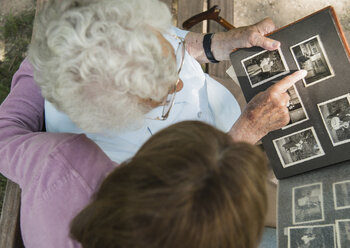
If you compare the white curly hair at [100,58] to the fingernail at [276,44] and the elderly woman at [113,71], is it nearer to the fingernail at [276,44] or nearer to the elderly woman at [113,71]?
the elderly woman at [113,71]

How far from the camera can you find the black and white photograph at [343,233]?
83cm

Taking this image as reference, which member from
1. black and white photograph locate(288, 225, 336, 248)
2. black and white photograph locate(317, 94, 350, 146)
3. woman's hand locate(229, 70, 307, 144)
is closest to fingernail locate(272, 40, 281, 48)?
woman's hand locate(229, 70, 307, 144)

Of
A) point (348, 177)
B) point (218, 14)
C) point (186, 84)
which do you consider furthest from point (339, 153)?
point (218, 14)

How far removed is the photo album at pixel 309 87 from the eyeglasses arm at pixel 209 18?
425 mm

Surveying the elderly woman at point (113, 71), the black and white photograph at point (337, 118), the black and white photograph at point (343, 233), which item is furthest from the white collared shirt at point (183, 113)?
the black and white photograph at point (343, 233)

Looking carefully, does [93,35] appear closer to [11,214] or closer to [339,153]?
[11,214]

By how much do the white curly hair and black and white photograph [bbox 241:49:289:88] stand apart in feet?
1.07

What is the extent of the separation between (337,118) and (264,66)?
0.26 metres

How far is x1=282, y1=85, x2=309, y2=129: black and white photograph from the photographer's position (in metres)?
0.95

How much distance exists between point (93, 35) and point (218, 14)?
879 mm

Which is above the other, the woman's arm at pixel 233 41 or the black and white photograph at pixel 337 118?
the woman's arm at pixel 233 41

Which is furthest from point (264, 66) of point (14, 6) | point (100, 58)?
point (14, 6)

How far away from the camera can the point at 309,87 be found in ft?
3.02

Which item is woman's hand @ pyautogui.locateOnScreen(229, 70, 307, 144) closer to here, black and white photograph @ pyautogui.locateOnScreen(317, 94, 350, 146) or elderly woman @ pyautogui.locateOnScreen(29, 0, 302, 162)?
elderly woman @ pyautogui.locateOnScreen(29, 0, 302, 162)
